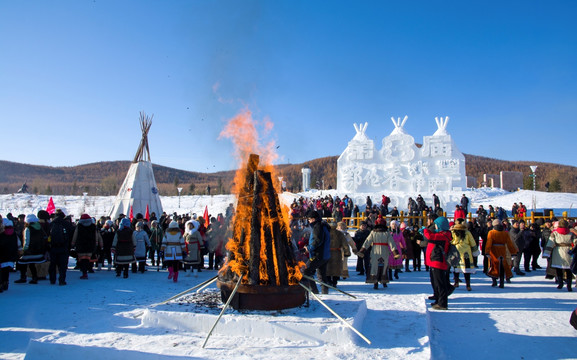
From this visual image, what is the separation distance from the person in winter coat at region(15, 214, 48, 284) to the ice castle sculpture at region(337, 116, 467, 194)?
2553 centimetres

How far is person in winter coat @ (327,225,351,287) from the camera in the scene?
289 inches

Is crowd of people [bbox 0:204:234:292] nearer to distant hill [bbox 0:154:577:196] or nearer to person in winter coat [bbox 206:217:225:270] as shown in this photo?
person in winter coat [bbox 206:217:225:270]

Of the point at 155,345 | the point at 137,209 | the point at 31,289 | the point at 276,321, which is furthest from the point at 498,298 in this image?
the point at 137,209

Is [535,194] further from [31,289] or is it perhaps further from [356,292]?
[31,289]

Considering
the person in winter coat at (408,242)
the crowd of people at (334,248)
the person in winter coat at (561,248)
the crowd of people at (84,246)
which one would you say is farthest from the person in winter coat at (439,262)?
the crowd of people at (84,246)

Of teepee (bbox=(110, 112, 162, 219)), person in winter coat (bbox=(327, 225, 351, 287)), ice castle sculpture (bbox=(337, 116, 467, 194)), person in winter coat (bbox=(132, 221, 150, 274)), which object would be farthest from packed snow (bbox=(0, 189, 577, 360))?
ice castle sculpture (bbox=(337, 116, 467, 194))

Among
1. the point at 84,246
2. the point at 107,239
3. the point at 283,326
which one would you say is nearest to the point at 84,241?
the point at 84,246

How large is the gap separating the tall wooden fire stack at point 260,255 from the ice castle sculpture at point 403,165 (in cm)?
2669

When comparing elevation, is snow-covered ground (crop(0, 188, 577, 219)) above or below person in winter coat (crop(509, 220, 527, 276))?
above

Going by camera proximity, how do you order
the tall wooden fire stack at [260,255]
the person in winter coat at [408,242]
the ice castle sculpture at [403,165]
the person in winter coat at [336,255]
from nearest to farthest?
1. the tall wooden fire stack at [260,255]
2. the person in winter coat at [336,255]
3. the person in winter coat at [408,242]
4. the ice castle sculpture at [403,165]

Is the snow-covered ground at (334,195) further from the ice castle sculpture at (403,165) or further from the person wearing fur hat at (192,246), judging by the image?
the person wearing fur hat at (192,246)

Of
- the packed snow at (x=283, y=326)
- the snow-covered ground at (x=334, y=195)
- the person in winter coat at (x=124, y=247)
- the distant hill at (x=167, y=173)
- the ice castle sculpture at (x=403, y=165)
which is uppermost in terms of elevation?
the distant hill at (x=167, y=173)

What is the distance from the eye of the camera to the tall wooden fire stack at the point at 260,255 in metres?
5.00

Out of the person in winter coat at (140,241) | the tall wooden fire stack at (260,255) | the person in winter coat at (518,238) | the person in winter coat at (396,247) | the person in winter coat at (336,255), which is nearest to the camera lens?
the tall wooden fire stack at (260,255)
